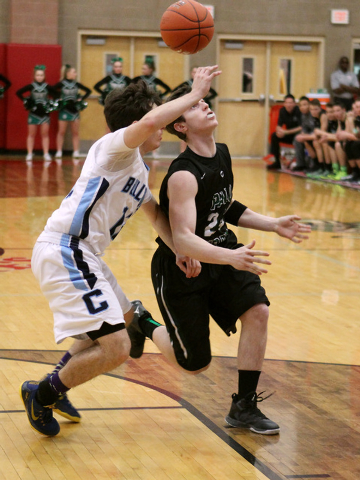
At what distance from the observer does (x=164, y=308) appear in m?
3.63

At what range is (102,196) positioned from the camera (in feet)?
10.9

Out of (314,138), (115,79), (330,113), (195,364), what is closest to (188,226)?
(195,364)

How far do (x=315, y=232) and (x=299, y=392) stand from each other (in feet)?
16.6

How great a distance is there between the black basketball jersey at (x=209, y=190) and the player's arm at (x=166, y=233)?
53 millimetres

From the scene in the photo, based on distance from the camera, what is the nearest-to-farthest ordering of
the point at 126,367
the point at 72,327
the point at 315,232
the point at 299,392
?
the point at 72,327 → the point at 299,392 → the point at 126,367 → the point at 315,232

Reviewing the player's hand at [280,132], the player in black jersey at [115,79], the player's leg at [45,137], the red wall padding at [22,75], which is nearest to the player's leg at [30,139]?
the player's leg at [45,137]

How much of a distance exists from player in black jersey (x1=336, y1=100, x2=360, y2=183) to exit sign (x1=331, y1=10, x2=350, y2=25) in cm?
632

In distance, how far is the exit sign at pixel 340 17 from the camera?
18438mm

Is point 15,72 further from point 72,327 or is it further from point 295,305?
point 72,327

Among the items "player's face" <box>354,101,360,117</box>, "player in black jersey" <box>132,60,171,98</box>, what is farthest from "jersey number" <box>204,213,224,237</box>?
"player in black jersey" <box>132,60,171,98</box>

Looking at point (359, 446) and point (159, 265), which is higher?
point (159, 265)

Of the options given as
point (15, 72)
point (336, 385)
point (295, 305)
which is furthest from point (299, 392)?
point (15, 72)

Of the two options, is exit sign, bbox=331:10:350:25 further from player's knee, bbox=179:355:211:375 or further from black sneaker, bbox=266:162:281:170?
player's knee, bbox=179:355:211:375

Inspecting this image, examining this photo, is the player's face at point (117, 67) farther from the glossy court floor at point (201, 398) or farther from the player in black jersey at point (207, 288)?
the player in black jersey at point (207, 288)
